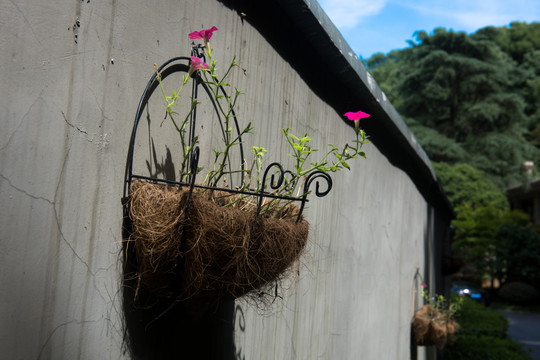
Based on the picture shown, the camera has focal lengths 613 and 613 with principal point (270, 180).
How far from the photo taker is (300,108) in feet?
11.3

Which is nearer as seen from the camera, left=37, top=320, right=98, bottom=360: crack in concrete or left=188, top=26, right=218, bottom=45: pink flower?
left=37, top=320, right=98, bottom=360: crack in concrete

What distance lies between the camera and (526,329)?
19.2 meters

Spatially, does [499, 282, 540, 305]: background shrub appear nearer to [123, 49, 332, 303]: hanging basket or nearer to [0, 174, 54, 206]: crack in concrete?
[123, 49, 332, 303]: hanging basket

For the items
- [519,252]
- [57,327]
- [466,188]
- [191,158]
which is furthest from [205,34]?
[466,188]

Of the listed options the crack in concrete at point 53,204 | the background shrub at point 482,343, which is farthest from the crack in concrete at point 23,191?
→ the background shrub at point 482,343

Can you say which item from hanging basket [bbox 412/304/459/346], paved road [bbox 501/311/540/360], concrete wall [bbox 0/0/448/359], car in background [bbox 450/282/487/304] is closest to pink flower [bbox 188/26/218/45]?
concrete wall [bbox 0/0/448/359]

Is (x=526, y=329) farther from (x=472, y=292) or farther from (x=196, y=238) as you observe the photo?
(x=196, y=238)

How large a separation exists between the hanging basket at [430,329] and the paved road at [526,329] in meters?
6.21

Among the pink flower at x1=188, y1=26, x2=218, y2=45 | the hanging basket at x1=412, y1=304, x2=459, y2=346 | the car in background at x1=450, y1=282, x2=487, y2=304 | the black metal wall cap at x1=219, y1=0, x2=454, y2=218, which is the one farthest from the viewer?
the car in background at x1=450, y1=282, x2=487, y2=304

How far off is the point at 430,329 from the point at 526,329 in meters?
13.9

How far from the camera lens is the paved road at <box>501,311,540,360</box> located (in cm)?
1505

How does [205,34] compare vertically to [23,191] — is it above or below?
above

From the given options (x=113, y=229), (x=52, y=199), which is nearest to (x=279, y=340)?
(x=113, y=229)

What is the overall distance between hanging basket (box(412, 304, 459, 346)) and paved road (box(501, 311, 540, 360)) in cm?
621
